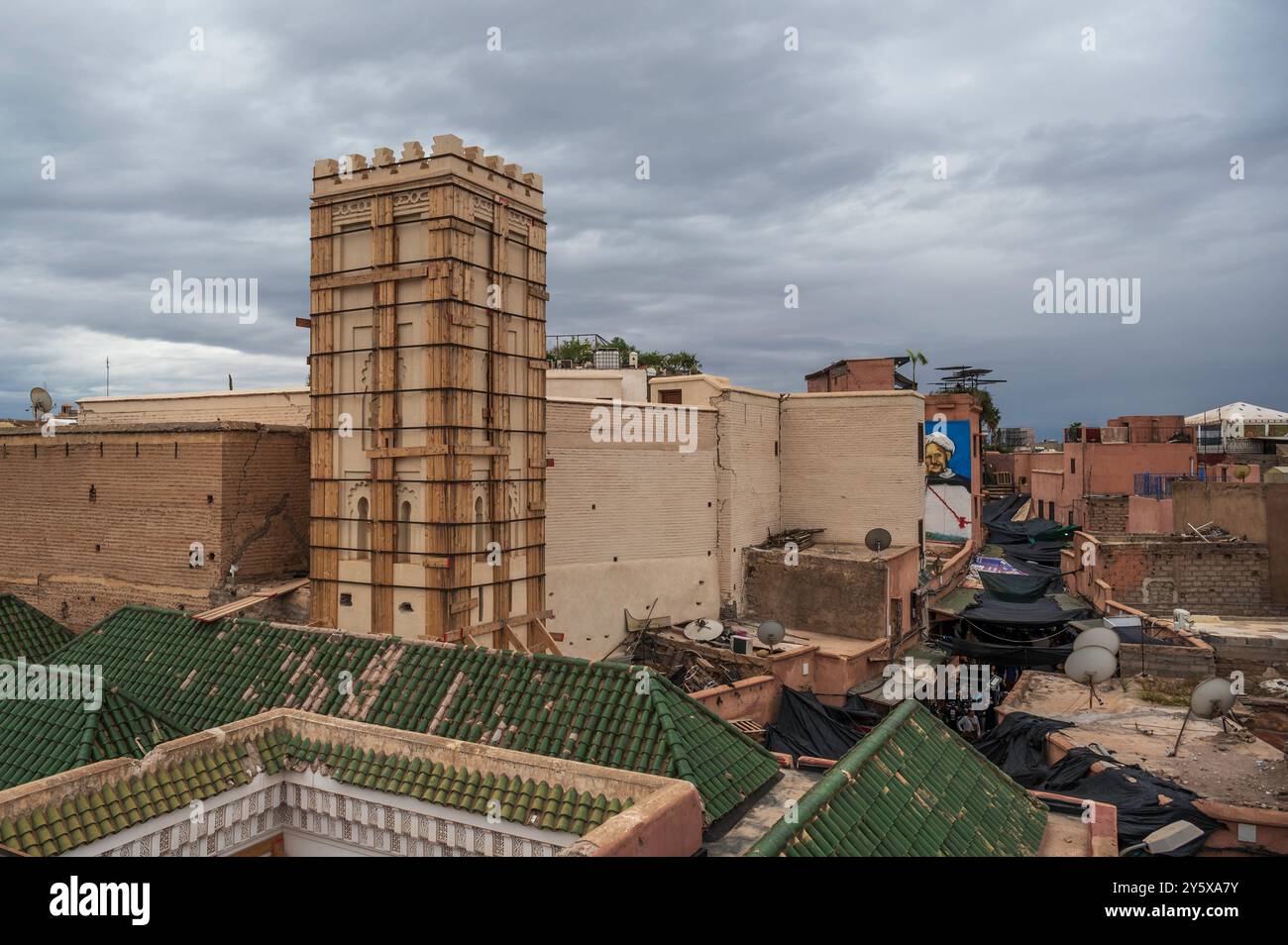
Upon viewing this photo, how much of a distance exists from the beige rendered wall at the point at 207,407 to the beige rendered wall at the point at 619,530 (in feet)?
30.1

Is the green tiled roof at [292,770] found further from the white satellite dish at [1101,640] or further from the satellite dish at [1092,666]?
the white satellite dish at [1101,640]

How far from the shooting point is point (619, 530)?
27.5 m

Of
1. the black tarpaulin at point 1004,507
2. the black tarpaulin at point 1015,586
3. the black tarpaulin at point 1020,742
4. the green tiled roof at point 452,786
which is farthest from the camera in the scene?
the black tarpaulin at point 1004,507

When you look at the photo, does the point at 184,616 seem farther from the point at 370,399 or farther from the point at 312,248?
the point at 312,248

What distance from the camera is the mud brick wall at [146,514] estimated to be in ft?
70.1

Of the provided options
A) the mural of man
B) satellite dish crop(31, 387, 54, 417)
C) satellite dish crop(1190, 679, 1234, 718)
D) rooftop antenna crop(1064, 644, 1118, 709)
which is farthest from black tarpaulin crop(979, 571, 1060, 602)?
satellite dish crop(31, 387, 54, 417)

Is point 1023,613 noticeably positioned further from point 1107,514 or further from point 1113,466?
point 1113,466

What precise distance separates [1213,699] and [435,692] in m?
16.3

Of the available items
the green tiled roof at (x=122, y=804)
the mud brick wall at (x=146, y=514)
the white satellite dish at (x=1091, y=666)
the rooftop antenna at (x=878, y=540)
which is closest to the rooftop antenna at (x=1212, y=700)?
the white satellite dish at (x=1091, y=666)

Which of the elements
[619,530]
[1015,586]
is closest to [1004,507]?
[1015,586]

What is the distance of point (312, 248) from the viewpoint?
21703 millimetres
